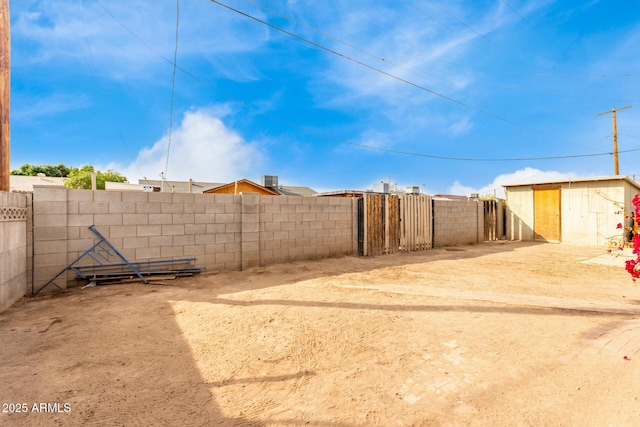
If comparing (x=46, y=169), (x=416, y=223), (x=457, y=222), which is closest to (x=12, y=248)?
(x=416, y=223)

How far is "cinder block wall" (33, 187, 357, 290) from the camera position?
4.61 metres

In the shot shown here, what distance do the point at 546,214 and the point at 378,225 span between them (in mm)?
8854

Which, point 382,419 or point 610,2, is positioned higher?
point 610,2

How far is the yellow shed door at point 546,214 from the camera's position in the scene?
11.8 metres

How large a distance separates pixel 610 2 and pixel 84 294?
1747 cm

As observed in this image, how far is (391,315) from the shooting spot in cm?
353

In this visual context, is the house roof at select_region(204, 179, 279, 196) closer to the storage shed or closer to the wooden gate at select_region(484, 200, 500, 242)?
the wooden gate at select_region(484, 200, 500, 242)

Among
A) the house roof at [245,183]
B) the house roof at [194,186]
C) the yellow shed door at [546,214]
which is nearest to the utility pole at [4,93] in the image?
the house roof at [245,183]

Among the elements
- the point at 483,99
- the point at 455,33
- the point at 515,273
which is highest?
the point at 455,33

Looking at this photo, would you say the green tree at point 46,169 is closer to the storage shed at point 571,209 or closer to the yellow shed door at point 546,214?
the storage shed at point 571,209

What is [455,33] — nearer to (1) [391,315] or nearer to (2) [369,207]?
(2) [369,207]

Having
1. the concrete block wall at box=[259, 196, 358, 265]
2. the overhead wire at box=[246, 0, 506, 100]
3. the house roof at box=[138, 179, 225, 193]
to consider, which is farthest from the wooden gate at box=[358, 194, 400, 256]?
the house roof at box=[138, 179, 225, 193]

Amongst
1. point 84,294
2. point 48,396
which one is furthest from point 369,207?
point 48,396

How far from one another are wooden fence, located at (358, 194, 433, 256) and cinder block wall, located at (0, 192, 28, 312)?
7.30 metres
